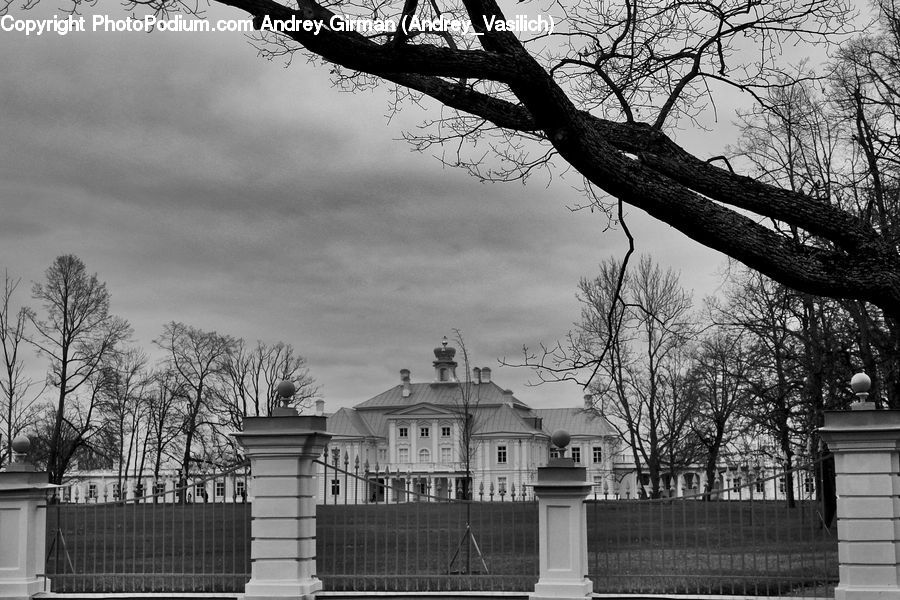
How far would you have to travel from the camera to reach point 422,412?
10125 centimetres

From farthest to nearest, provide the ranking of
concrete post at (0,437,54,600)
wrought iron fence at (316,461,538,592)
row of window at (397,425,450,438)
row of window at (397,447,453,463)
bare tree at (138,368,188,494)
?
row of window at (397,425,450,438)
row of window at (397,447,453,463)
bare tree at (138,368,188,494)
concrete post at (0,437,54,600)
wrought iron fence at (316,461,538,592)

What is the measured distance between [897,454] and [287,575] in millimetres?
6952

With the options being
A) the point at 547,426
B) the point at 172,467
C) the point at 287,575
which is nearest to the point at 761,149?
the point at 287,575

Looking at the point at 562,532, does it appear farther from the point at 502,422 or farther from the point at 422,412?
the point at 422,412

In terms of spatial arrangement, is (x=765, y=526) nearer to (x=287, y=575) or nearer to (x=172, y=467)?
(x=287, y=575)

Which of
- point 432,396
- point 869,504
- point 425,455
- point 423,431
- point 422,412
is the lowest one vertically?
point 869,504

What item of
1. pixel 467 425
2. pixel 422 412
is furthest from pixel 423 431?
pixel 467 425

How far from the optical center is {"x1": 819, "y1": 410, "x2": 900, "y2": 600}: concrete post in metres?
11.2

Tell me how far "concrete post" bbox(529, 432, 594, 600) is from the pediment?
86714mm

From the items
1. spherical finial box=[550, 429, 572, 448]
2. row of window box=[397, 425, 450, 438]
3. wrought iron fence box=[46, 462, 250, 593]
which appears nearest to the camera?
spherical finial box=[550, 429, 572, 448]

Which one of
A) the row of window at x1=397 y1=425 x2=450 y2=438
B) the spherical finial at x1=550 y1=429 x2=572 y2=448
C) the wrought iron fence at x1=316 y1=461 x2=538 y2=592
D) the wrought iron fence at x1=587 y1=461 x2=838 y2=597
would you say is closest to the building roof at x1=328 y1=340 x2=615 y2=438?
the row of window at x1=397 y1=425 x2=450 y2=438

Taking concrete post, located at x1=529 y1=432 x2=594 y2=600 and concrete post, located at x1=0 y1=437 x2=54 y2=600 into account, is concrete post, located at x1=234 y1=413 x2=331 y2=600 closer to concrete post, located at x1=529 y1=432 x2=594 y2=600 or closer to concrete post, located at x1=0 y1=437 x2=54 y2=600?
concrete post, located at x1=529 y1=432 x2=594 y2=600

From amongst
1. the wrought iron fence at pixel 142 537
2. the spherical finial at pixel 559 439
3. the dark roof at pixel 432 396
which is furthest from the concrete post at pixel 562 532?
the dark roof at pixel 432 396

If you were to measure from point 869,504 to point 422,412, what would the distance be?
90.7 meters
